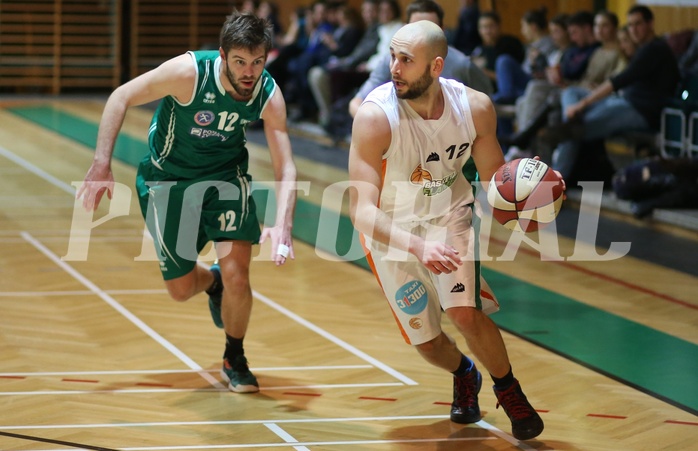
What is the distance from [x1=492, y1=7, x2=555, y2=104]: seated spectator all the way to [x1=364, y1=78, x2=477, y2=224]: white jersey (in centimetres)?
666

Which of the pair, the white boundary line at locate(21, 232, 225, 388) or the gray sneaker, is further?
the white boundary line at locate(21, 232, 225, 388)

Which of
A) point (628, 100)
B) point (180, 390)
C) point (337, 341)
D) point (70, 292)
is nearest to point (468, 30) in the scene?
point (628, 100)

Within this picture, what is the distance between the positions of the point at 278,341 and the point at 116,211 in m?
4.64

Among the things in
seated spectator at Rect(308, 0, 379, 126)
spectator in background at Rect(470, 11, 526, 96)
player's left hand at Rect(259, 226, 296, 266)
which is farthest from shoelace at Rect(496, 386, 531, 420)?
seated spectator at Rect(308, 0, 379, 126)

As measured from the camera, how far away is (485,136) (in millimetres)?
4703

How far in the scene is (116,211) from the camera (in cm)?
1047

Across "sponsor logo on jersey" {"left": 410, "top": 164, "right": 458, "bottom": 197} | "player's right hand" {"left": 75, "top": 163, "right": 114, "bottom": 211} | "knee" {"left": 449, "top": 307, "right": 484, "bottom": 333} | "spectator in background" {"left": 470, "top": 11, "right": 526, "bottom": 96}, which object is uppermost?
"spectator in background" {"left": 470, "top": 11, "right": 526, "bottom": 96}

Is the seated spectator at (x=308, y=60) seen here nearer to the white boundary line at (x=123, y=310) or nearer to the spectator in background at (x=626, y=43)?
the spectator in background at (x=626, y=43)

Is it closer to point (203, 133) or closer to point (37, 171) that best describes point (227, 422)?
point (203, 133)

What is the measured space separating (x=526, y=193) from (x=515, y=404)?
0.93 metres

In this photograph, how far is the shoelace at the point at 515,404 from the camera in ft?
15.2

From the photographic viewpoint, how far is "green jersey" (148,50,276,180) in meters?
5.30

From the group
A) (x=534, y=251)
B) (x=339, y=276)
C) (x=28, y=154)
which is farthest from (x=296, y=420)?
(x=28, y=154)

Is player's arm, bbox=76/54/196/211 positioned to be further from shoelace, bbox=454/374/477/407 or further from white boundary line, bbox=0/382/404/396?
shoelace, bbox=454/374/477/407
